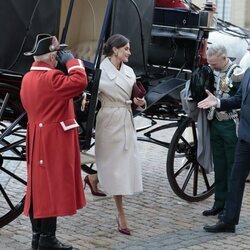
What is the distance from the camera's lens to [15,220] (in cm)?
629

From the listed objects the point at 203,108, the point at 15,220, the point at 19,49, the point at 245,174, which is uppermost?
the point at 19,49

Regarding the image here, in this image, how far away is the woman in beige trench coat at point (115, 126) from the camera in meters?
5.84

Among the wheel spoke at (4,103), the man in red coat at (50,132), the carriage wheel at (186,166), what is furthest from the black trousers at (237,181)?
the wheel spoke at (4,103)

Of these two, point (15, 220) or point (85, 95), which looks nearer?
point (85, 95)

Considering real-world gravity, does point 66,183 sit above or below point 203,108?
below

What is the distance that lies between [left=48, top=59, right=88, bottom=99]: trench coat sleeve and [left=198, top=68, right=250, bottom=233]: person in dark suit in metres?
1.40

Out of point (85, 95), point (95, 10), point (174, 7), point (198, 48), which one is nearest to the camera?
point (85, 95)

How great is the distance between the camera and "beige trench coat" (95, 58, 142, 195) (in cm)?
584

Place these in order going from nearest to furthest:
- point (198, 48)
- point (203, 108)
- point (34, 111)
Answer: point (34, 111) → point (203, 108) → point (198, 48)

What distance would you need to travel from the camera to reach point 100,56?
5.84 m

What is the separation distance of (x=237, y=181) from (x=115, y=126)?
119 centimetres

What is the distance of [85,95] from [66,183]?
0.89 metres

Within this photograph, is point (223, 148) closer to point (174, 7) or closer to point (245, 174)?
point (245, 174)

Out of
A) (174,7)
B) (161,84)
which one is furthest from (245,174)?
(174,7)
